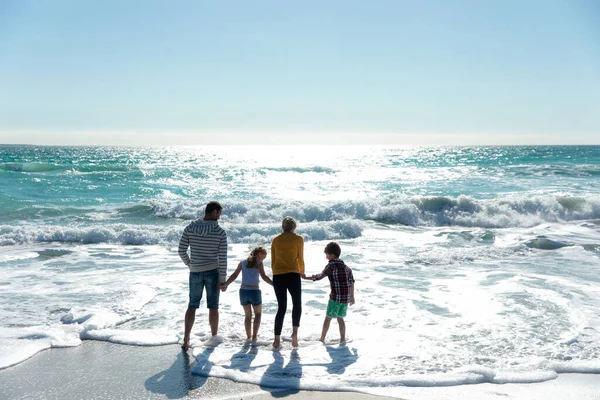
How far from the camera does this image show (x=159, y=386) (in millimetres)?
5223

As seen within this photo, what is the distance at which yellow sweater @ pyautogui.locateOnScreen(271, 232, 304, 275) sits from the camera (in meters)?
6.29

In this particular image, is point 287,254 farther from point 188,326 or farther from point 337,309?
point 188,326

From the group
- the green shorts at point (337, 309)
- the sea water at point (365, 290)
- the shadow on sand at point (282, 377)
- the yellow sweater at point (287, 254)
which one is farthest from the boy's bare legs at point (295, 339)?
the yellow sweater at point (287, 254)

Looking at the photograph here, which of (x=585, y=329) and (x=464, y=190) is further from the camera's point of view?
(x=464, y=190)

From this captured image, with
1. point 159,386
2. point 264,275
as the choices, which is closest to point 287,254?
point 264,275

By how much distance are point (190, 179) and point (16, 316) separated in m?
34.1

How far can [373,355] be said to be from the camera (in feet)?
20.4

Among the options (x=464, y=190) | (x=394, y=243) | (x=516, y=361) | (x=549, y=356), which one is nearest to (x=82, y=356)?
(x=516, y=361)

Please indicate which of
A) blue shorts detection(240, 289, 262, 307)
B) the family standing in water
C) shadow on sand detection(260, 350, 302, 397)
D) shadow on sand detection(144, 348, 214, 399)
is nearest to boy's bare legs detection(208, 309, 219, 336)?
the family standing in water

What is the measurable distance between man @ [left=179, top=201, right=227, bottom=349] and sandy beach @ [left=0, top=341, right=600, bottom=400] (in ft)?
2.68

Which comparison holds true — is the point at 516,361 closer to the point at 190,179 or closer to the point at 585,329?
the point at 585,329

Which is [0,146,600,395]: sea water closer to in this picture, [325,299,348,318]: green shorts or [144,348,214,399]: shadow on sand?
[144,348,214,399]: shadow on sand

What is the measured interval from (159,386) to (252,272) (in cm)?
184

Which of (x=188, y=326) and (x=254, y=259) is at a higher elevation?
(x=254, y=259)
